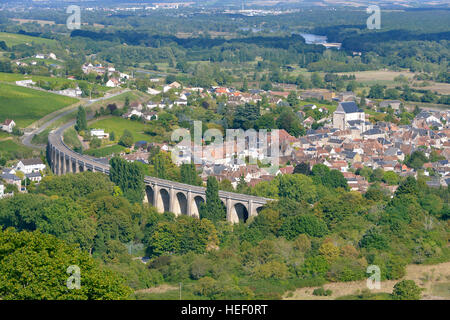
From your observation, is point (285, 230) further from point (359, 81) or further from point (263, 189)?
point (359, 81)

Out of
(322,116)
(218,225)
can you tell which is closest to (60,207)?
(218,225)

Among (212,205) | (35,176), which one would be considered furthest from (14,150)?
(212,205)

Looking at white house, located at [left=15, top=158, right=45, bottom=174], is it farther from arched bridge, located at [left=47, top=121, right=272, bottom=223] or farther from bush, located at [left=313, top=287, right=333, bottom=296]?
bush, located at [left=313, top=287, right=333, bottom=296]

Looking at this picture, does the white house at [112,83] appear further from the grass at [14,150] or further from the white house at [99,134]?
the grass at [14,150]

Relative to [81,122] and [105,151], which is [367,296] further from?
[81,122]

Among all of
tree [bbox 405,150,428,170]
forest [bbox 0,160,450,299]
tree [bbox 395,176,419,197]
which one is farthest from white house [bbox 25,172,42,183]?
tree [bbox 405,150,428,170]
